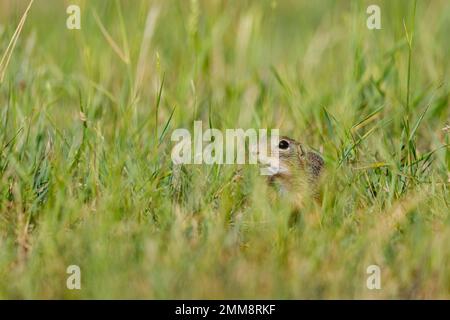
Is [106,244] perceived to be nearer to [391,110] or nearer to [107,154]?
[107,154]

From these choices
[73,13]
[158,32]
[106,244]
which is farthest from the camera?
[158,32]

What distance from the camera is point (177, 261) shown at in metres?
3.31

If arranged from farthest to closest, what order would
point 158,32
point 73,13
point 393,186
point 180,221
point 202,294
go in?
point 158,32 < point 73,13 < point 393,186 < point 180,221 < point 202,294

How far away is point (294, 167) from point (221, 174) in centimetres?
40

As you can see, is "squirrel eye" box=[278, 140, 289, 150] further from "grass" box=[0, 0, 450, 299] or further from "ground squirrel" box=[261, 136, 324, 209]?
"grass" box=[0, 0, 450, 299]

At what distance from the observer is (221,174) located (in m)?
4.13

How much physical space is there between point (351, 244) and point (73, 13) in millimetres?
2056

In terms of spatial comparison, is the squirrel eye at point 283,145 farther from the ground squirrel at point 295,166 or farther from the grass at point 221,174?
the grass at point 221,174

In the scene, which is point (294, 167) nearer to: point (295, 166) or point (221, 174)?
point (295, 166)

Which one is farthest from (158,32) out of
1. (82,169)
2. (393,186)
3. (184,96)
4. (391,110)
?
(393,186)

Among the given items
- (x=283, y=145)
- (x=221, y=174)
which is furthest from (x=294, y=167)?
(x=221, y=174)

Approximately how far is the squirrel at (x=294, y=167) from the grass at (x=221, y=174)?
0.29 ft

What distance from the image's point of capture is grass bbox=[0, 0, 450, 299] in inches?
130

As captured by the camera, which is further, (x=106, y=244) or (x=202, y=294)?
(x=106, y=244)
